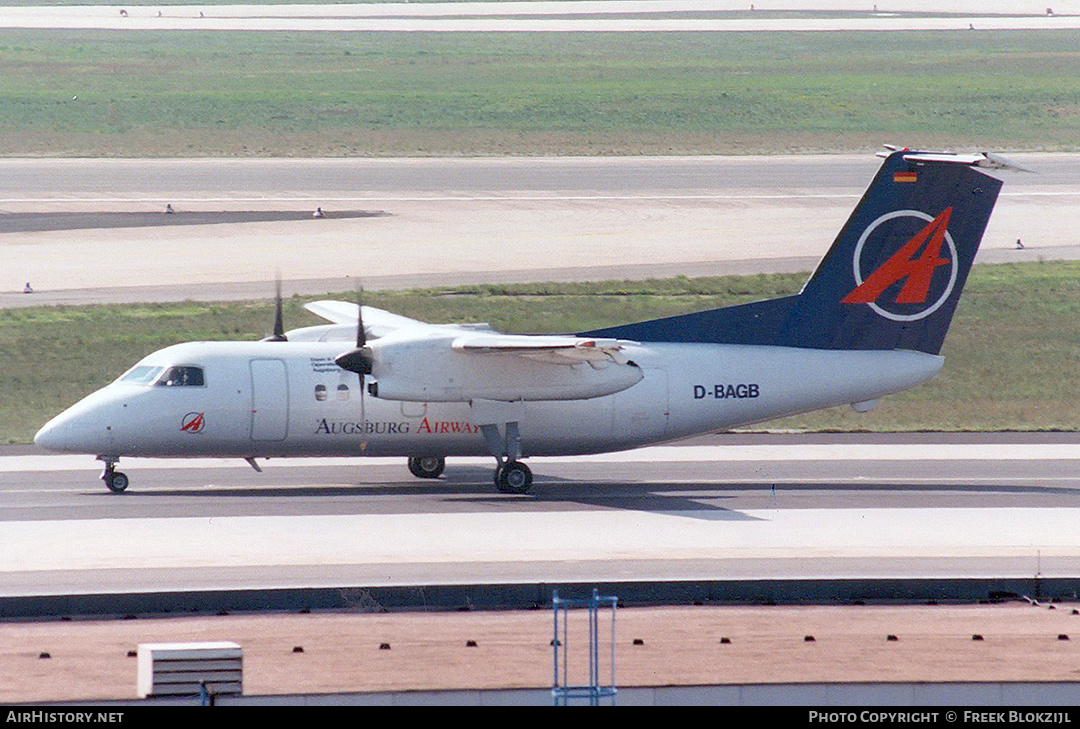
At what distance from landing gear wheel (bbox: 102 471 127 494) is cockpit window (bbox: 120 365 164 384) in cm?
158

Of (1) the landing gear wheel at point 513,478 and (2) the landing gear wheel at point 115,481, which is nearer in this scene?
(2) the landing gear wheel at point 115,481

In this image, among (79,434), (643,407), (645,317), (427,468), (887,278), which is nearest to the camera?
(79,434)

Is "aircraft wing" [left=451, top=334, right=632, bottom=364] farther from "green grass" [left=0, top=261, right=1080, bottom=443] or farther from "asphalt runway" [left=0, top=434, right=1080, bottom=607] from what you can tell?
"green grass" [left=0, top=261, right=1080, bottom=443]

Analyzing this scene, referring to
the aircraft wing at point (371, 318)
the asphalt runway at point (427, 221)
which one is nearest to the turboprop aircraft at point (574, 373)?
the aircraft wing at point (371, 318)

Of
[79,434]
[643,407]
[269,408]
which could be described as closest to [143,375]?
[79,434]

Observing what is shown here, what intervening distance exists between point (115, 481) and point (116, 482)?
3cm

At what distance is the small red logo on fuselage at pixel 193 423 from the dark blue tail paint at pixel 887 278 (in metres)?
6.82

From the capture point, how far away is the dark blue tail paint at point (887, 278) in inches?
1102

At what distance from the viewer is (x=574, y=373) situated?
87.4ft

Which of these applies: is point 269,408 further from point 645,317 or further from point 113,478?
point 645,317

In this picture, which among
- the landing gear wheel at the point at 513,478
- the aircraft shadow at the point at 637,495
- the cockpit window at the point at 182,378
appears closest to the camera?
the aircraft shadow at the point at 637,495

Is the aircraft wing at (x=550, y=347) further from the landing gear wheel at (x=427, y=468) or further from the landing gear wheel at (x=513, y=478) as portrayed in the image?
the landing gear wheel at (x=427, y=468)

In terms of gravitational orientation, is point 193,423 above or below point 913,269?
below
